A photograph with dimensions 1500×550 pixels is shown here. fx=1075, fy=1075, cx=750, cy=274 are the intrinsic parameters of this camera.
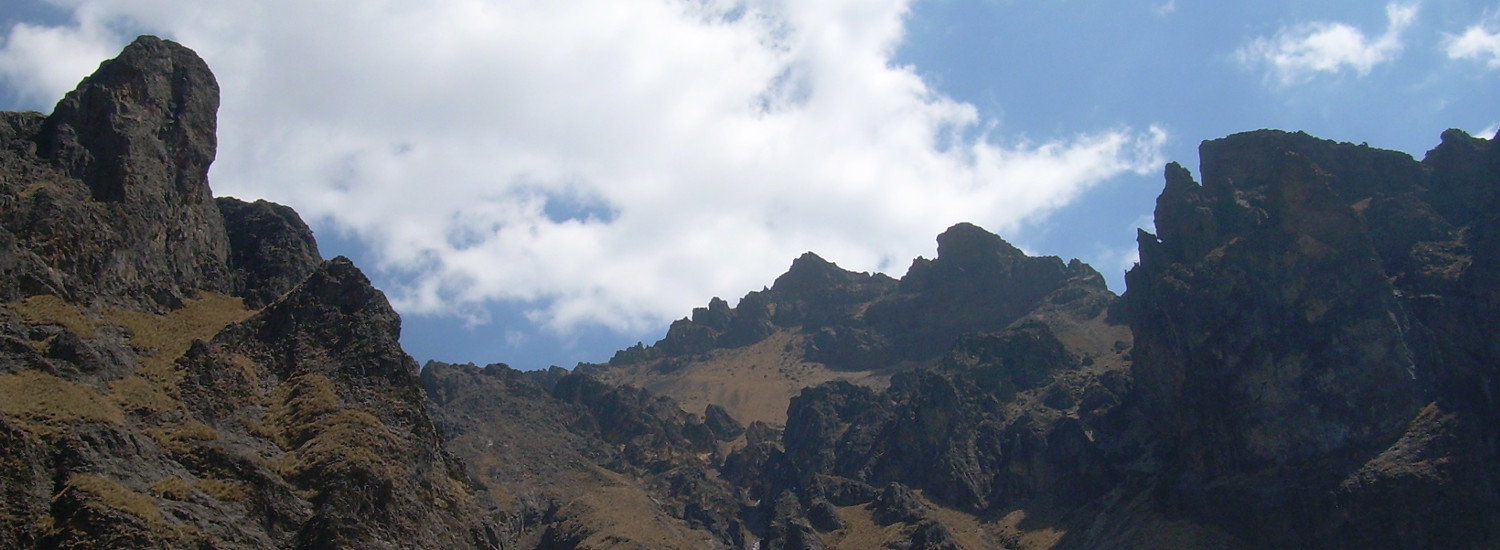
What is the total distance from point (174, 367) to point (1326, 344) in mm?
109830

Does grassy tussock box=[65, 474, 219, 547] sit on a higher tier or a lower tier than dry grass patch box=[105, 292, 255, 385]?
lower

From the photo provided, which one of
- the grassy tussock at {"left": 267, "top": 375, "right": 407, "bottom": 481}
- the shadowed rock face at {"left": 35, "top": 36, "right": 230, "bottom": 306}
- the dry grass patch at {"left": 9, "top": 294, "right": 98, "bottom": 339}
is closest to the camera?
the grassy tussock at {"left": 267, "top": 375, "right": 407, "bottom": 481}

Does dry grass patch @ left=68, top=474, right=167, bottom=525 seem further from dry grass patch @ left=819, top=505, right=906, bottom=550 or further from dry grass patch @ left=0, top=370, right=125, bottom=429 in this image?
dry grass patch @ left=819, top=505, right=906, bottom=550

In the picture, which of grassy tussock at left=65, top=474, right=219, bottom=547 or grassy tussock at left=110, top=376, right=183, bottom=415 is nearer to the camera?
grassy tussock at left=65, top=474, right=219, bottom=547

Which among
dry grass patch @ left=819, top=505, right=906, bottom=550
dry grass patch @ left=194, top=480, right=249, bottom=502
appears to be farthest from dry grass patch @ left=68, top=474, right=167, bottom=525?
dry grass patch @ left=819, top=505, right=906, bottom=550

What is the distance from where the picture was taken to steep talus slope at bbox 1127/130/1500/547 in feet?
334

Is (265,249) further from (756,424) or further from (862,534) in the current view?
(756,424)

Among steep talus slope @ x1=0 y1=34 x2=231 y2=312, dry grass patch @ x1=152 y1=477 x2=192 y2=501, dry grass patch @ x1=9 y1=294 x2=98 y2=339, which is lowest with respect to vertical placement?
dry grass patch @ x1=152 y1=477 x2=192 y2=501

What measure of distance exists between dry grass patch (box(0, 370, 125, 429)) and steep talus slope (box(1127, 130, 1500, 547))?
102898mm

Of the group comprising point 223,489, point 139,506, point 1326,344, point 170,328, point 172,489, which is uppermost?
point 1326,344

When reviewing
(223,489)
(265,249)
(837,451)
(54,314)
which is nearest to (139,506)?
(223,489)

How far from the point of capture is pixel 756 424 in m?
200

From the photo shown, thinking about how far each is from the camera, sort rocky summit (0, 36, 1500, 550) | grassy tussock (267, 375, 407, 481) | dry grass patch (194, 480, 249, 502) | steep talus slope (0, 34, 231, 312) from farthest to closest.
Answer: steep talus slope (0, 34, 231, 312), grassy tussock (267, 375, 407, 481), rocky summit (0, 36, 1500, 550), dry grass patch (194, 480, 249, 502)

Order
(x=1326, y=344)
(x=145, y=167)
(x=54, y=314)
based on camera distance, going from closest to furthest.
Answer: (x=54, y=314) → (x=145, y=167) → (x=1326, y=344)
